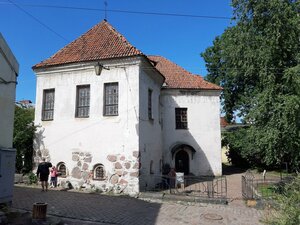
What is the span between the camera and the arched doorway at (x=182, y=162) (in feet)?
74.9

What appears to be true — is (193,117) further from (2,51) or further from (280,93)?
(2,51)

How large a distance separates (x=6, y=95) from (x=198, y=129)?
52.0 ft

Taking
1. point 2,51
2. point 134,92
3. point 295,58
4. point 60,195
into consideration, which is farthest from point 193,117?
point 2,51

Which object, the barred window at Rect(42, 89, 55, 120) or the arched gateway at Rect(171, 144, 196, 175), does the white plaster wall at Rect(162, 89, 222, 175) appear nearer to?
the arched gateway at Rect(171, 144, 196, 175)

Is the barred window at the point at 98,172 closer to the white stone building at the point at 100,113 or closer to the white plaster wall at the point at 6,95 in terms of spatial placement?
the white stone building at the point at 100,113

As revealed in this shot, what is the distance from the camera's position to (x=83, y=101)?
16.7 meters

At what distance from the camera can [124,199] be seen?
1347 centimetres

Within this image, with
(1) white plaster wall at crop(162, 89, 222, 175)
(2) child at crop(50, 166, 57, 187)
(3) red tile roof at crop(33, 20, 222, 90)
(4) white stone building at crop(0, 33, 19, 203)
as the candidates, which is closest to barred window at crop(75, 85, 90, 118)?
(3) red tile roof at crop(33, 20, 222, 90)

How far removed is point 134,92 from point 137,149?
10.4ft

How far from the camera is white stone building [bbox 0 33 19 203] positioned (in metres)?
9.69

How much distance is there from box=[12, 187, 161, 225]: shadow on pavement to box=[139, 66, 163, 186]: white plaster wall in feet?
8.60

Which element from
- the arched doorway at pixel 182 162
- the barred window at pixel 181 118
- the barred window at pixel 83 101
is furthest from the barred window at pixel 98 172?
the barred window at pixel 181 118

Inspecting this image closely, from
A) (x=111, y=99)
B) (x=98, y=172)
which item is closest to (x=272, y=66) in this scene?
(x=111, y=99)

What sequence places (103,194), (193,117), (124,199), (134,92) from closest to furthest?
1. (124,199)
2. (103,194)
3. (134,92)
4. (193,117)
